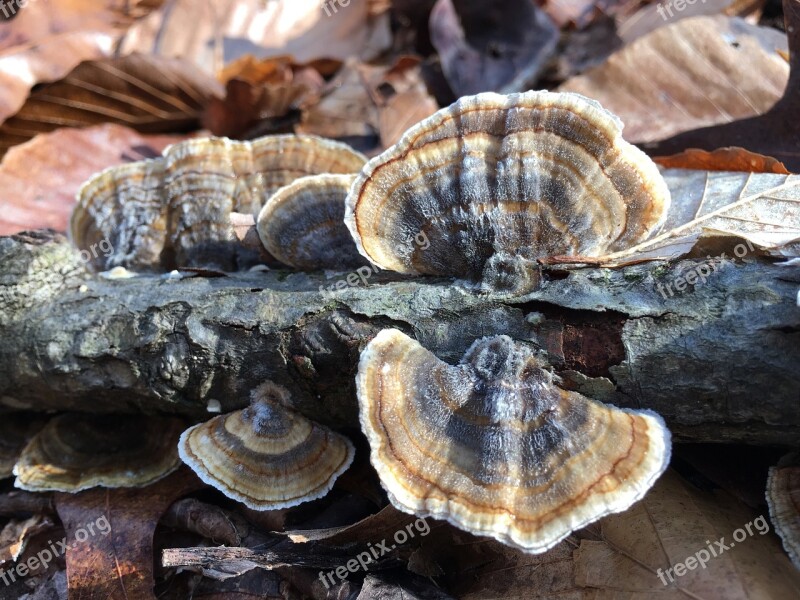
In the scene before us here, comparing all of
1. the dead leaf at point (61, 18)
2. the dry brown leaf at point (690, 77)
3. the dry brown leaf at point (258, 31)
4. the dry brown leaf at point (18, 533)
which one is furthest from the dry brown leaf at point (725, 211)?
the dead leaf at point (61, 18)

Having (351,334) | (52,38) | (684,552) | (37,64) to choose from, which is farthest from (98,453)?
(52,38)

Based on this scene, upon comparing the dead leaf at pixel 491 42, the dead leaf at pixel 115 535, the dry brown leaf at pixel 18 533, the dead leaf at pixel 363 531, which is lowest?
the dry brown leaf at pixel 18 533

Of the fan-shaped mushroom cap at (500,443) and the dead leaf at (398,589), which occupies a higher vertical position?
the fan-shaped mushroom cap at (500,443)

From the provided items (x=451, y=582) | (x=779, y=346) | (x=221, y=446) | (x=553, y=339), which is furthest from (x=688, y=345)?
(x=221, y=446)

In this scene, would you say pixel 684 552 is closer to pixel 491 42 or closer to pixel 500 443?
→ pixel 500 443

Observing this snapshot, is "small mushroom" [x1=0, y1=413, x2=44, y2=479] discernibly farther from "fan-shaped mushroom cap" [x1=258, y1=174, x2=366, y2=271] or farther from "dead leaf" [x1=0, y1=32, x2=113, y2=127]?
"dead leaf" [x1=0, y1=32, x2=113, y2=127]

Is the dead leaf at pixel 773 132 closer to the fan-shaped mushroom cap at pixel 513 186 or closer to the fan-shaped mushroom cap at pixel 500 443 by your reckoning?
the fan-shaped mushroom cap at pixel 513 186

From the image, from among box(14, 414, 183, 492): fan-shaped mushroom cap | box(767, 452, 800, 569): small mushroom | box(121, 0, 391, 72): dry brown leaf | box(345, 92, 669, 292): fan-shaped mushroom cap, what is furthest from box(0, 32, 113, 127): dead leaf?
box(767, 452, 800, 569): small mushroom
